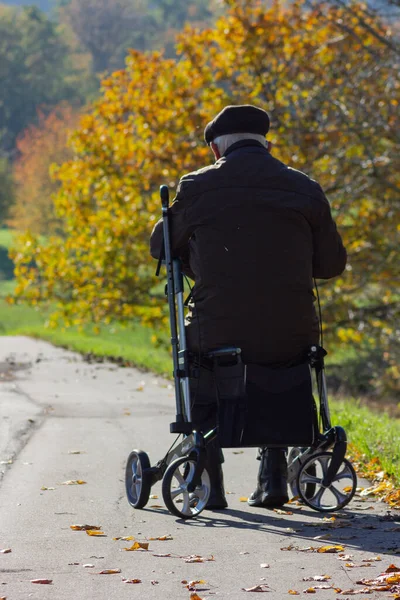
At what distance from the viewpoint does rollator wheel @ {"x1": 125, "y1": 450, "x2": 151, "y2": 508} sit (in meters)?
6.11

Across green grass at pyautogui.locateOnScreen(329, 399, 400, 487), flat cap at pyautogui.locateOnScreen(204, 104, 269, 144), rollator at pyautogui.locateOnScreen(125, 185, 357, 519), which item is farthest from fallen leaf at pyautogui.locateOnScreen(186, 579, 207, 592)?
green grass at pyautogui.locateOnScreen(329, 399, 400, 487)

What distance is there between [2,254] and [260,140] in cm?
7751

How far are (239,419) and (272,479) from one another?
65 cm

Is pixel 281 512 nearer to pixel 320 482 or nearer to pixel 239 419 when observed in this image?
pixel 320 482

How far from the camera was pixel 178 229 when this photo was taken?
6008 millimetres

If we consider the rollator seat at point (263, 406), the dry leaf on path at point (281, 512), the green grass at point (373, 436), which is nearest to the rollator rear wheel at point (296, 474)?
the dry leaf on path at point (281, 512)

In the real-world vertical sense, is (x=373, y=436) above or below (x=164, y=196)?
below

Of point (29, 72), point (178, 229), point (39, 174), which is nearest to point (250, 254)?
point (178, 229)

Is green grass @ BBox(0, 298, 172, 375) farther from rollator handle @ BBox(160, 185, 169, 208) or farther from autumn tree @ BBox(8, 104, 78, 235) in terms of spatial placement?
autumn tree @ BBox(8, 104, 78, 235)

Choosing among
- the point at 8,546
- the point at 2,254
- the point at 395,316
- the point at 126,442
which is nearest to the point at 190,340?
the point at 8,546

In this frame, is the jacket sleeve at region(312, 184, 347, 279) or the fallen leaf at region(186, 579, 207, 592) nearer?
the fallen leaf at region(186, 579, 207, 592)

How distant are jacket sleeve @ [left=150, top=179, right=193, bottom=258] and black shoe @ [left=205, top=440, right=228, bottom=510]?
3.37 ft

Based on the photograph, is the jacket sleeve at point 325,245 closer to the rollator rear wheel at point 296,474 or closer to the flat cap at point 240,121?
the flat cap at point 240,121

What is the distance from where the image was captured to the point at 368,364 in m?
21.3
